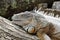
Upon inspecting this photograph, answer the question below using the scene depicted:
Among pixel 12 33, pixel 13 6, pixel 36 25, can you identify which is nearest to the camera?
pixel 12 33

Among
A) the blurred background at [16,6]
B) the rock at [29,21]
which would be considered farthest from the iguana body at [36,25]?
the blurred background at [16,6]

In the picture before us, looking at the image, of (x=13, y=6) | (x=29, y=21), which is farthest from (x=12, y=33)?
(x=13, y=6)

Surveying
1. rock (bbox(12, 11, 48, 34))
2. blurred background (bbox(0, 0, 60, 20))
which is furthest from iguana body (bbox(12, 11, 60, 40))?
blurred background (bbox(0, 0, 60, 20))

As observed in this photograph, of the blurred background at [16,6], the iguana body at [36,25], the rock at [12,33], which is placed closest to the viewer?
the rock at [12,33]

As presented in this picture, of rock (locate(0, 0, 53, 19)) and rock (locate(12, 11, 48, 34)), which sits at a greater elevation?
rock (locate(12, 11, 48, 34))

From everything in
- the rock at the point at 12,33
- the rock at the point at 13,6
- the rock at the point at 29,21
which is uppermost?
the rock at the point at 29,21

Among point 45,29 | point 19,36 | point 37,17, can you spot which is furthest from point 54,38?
point 19,36

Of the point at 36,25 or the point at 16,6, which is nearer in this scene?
the point at 36,25

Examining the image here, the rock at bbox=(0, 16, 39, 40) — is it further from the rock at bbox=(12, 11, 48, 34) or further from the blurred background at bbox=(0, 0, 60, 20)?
the blurred background at bbox=(0, 0, 60, 20)

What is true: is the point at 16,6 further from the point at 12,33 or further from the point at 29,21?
the point at 12,33

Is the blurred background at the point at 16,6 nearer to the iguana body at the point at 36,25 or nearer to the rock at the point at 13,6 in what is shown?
the rock at the point at 13,6

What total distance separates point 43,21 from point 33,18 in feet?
0.42

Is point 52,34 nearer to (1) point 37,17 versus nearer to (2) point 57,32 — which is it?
(2) point 57,32

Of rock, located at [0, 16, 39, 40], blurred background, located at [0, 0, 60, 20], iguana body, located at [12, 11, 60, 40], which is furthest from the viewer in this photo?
blurred background, located at [0, 0, 60, 20]
